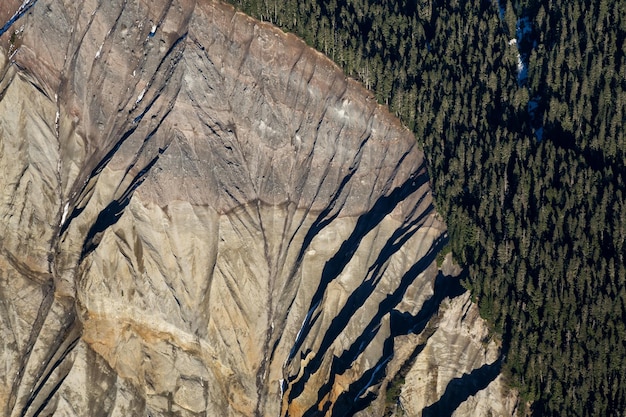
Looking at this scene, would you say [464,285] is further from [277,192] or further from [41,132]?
[41,132]

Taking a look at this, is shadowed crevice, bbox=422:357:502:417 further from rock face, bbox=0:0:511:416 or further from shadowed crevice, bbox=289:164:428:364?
shadowed crevice, bbox=289:164:428:364

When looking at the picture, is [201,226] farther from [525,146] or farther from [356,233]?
[525,146]

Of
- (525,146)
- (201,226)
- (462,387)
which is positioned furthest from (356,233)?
(462,387)

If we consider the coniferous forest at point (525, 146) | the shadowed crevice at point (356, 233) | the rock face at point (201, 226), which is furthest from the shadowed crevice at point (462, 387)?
the shadowed crevice at point (356, 233)

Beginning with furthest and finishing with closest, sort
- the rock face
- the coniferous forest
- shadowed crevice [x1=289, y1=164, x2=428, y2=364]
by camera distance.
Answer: shadowed crevice [x1=289, y1=164, x2=428, y2=364], the rock face, the coniferous forest

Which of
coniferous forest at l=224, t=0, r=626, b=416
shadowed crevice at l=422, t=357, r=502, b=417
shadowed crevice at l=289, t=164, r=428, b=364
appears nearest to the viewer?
shadowed crevice at l=422, t=357, r=502, b=417

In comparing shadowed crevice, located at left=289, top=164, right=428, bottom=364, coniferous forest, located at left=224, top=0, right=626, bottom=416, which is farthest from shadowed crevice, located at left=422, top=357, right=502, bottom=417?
shadowed crevice, located at left=289, top=164, right=428, bottom=364
